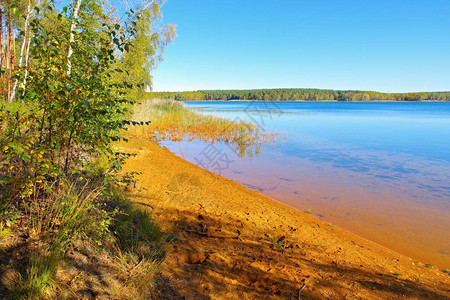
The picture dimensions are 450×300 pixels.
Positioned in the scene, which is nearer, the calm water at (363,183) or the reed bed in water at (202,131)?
the calm water at (363,183)

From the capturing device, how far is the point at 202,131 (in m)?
17.8

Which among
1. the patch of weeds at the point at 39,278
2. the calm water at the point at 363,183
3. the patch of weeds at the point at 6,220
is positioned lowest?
the calm water at the point at 363,183

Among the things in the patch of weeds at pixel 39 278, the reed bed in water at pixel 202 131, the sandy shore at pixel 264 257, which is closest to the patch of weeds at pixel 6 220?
the patch of weeds at pixel 39 278

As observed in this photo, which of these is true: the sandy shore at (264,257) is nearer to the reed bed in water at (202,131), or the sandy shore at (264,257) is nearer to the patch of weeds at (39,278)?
the patch of weeds at (39,278)

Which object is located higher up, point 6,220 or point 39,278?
point 6,220

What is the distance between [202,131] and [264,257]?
14.7 meters

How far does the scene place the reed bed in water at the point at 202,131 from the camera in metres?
14.7

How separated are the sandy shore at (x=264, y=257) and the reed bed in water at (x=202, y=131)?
762 centimetres

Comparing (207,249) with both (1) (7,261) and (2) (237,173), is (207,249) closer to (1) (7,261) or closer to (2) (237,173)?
(1) (7,261)

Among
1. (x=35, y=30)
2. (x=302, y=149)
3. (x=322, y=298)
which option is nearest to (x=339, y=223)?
(x=322, y=298)

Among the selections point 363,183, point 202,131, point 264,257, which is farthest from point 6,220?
point 202,131

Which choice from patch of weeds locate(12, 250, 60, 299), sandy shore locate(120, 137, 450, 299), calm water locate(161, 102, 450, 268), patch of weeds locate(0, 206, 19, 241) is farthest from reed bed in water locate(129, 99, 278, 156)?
patch of weeds locate(12, 250, 60, 299)

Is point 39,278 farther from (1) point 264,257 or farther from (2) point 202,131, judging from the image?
(2) point 202,131

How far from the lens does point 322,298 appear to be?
279 centimetres
